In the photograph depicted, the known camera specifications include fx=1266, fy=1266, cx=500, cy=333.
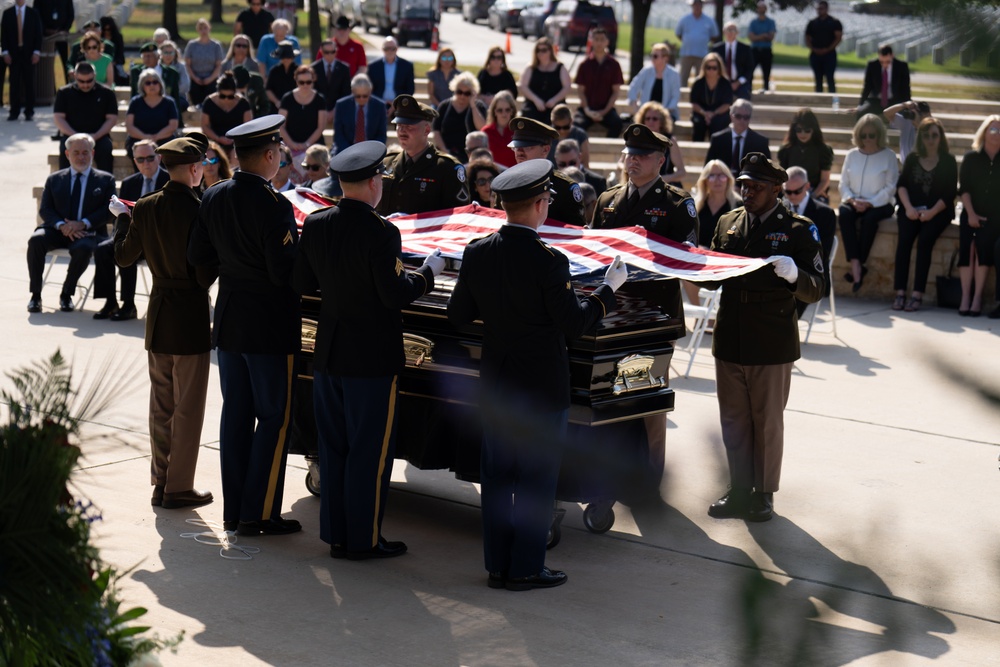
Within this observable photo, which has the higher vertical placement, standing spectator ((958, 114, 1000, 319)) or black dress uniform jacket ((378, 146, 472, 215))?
standing spectator ((958, 114, 1000, 319))

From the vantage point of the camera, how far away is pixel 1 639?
70.5 inches

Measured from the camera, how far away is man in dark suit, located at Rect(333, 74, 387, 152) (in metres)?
13.3

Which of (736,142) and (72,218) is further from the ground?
(736,142)

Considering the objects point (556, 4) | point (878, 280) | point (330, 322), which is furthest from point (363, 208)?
point (556, 4)

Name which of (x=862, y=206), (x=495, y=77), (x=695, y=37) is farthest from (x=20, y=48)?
(x=862, y=206)

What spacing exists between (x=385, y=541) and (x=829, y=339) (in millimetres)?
6183

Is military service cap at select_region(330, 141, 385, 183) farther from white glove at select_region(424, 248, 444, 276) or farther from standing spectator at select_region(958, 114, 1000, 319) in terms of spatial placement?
standing spectator at select_region(958, 114, 1000, 319)

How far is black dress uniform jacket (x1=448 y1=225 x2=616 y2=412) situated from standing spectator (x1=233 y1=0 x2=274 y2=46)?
16.1 m

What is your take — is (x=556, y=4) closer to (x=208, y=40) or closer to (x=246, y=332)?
(x=208, y=40)

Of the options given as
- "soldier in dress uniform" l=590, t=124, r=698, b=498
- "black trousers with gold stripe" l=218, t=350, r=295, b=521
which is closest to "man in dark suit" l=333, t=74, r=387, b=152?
"soldier in dress uniform" l=590, t=124, r=698, b=498

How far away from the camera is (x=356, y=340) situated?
518 cm

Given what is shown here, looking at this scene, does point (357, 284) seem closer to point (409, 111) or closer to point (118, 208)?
point (118, 208)

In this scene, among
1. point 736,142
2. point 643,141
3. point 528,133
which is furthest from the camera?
point 736,142

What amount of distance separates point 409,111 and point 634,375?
249 centimetres
